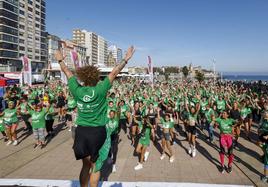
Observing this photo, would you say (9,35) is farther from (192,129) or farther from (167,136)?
(167,136)

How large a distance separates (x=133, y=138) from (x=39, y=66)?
8147 centimetres

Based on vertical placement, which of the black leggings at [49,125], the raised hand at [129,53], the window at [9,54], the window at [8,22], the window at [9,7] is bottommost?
the black leggings at [49,125]

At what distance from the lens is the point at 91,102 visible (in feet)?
9.95

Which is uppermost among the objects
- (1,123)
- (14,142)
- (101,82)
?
(101,82)

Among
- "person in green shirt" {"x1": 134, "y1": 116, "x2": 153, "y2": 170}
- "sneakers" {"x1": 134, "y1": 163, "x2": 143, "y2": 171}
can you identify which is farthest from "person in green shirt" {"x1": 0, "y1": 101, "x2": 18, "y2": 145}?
"sneakers" {"x1": 134, "y1": 163, "x2": 143, "y2": 171}

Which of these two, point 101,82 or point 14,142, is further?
point 14,142

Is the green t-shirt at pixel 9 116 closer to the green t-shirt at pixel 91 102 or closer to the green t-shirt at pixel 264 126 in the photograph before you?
the green t-shirt at pixel 91 102

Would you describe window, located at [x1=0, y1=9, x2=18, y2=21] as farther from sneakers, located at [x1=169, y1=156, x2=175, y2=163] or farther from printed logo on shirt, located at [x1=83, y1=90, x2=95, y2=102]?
printed logo on shirt, located at [x1=83, y1=90, x2=95, y2=102]

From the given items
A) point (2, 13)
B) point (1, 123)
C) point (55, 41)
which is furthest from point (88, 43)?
point (1, 123)

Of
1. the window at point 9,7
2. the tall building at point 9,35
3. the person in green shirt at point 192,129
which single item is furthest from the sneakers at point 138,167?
the window at point 9,7

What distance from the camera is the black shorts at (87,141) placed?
9.83ft

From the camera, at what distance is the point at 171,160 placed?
8070mm

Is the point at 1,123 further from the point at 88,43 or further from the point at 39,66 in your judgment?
the point at 88,43

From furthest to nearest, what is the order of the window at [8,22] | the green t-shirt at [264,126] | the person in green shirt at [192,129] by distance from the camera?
the window at [8,22]
the person in green shirt at [192,129]
the green t-shirt at [264,126]
